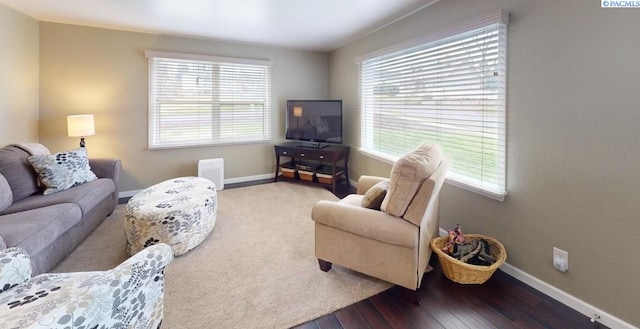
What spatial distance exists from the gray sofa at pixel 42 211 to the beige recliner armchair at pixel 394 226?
1.92m

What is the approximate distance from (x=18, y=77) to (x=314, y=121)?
366 cm

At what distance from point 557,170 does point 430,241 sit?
3.18 ft

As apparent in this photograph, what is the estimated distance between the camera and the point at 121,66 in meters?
3.92

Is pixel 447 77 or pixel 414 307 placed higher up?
pixel 447 77

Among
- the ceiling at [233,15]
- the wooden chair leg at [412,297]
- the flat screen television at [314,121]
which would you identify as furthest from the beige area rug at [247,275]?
the ceiling at [233,15]

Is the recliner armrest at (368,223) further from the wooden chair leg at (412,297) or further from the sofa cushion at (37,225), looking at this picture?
the sofa cushion at (37,225)

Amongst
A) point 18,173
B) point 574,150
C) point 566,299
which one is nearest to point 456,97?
point 574,150

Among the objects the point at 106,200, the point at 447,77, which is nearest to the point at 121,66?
the point at 106,200

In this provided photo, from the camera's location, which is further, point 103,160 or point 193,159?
point 193,159

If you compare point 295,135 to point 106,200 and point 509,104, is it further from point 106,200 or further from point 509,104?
point 509,104

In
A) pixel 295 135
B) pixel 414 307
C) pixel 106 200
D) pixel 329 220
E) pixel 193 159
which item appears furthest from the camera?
pixel 295 135

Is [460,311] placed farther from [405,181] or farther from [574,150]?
[574,150]

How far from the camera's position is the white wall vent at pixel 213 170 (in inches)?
173

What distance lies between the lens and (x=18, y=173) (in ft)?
8.46
